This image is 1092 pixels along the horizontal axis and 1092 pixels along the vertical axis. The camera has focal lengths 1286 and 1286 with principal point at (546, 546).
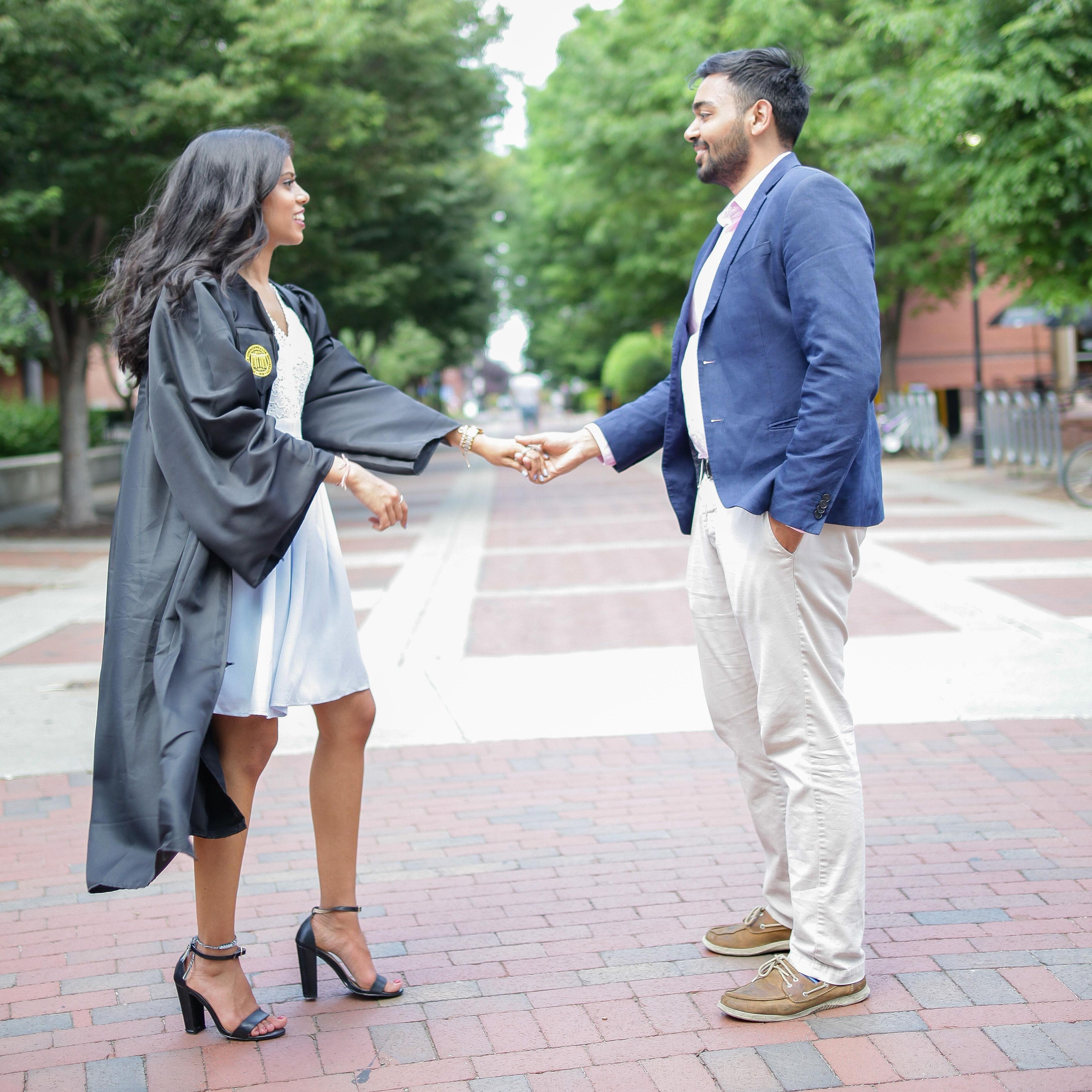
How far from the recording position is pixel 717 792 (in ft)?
15.9

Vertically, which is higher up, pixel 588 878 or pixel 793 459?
pixel 793 459

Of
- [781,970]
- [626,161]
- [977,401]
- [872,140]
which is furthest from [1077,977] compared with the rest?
[626,161]

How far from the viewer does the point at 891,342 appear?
74.8ft

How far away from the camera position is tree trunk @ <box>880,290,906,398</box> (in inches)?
886

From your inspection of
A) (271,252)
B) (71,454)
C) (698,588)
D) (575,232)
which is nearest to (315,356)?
(271,252)

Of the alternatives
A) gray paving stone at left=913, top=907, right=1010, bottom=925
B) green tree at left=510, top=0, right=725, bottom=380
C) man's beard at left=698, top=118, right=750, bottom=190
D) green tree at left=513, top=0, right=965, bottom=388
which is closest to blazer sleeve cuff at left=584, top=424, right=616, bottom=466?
man's beard at left=698, top=118, right=750, bottom=190

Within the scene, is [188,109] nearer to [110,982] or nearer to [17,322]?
[110,982]

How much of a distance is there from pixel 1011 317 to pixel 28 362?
28414 millimetres

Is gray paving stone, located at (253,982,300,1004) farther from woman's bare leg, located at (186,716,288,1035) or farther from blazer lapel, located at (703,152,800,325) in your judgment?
blazer lapel, located at (703,152,800,325)

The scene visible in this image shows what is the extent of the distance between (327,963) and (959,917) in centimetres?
172

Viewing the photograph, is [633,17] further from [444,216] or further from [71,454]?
[71,454]

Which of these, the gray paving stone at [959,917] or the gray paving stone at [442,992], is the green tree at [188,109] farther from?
the gray paving stone at [959,917]

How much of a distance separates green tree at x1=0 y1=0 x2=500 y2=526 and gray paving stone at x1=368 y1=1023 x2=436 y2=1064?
7100mm

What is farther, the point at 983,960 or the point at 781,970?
the point at 983,960
